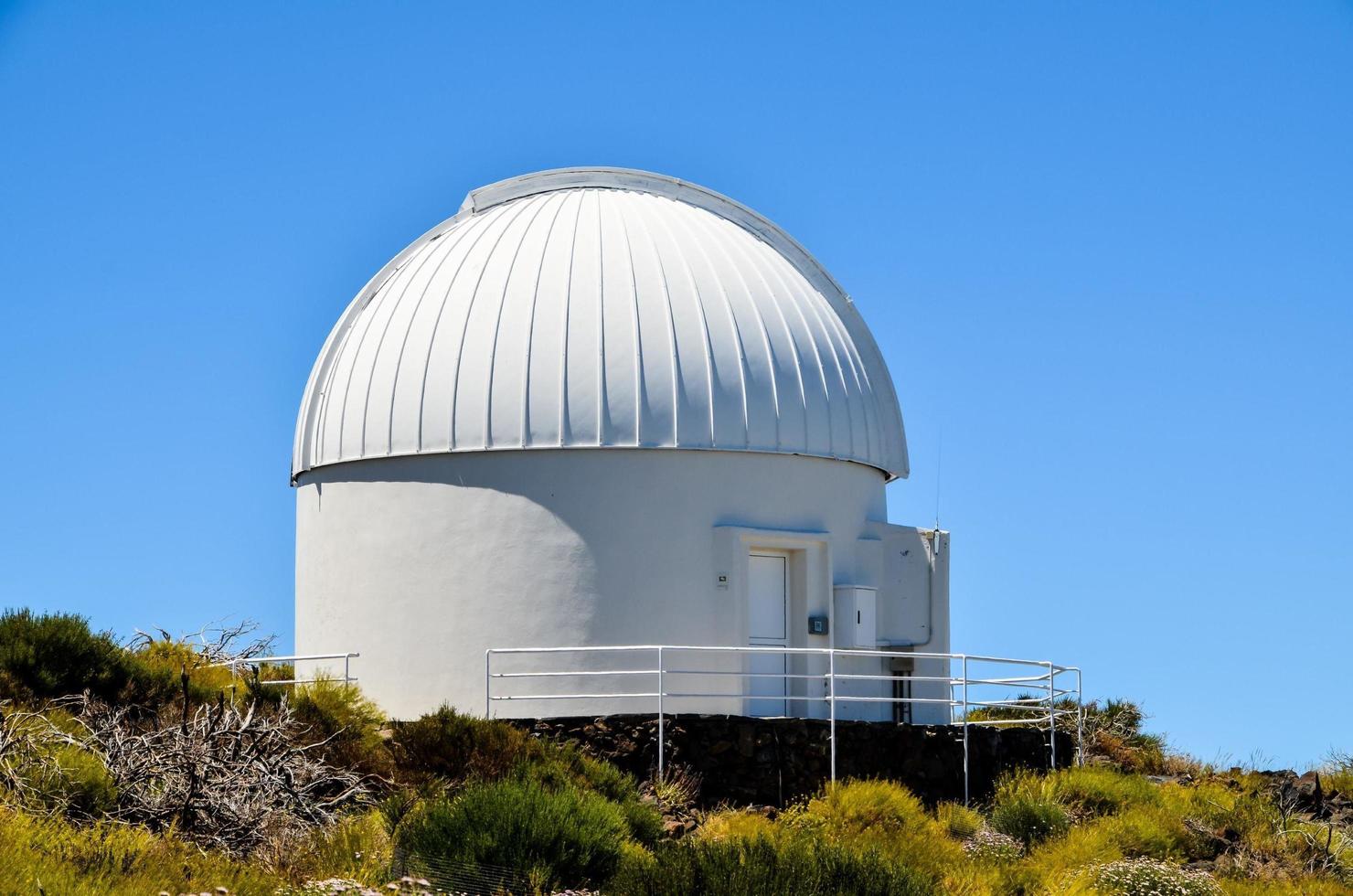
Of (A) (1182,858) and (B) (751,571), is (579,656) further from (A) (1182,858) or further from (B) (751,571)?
(A) (1182,858)

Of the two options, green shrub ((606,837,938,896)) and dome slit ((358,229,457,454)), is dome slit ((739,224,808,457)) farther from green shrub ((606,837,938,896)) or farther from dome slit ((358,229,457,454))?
green shrub ((606,837,938,896))

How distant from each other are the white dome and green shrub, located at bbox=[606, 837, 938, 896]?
6.80m

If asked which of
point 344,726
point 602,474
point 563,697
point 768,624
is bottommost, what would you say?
point 344,726

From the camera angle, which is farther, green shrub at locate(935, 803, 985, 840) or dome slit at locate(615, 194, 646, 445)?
dome slit at locate(615, 194, 646, 445)

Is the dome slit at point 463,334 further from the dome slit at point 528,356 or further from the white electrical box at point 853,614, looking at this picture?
the white electrical box at point 853,614

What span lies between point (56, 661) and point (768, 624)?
6907 mm

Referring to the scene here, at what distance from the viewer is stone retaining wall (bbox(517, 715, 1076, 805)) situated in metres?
14.8

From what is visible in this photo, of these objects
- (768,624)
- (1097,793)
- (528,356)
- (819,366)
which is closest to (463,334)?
(528,356)

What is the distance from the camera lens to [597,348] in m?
16.6

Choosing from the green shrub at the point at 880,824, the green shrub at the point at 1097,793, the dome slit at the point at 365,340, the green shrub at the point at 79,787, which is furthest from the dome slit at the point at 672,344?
the green shrub at the point at 79,787

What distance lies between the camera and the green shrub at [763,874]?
946cm

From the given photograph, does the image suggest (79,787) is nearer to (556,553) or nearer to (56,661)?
(56,661)

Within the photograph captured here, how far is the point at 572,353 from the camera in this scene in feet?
54.4

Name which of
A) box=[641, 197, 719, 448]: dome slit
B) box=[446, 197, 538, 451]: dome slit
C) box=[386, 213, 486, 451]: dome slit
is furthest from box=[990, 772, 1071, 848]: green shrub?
box=[386, 213, 486, 451]: dome slit
